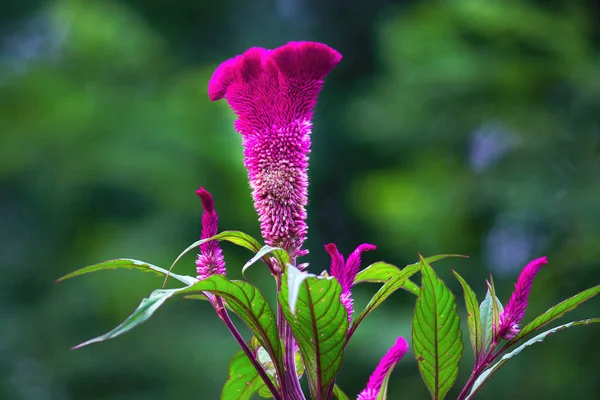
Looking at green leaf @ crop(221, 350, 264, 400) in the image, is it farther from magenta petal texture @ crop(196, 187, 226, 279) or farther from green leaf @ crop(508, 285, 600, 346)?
green leaf @ crop(508, 285, 600, 346)

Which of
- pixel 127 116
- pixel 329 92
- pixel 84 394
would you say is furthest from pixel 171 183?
pixel 329 92

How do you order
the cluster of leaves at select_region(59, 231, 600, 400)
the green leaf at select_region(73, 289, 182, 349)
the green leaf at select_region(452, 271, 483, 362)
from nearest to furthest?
the green leaf at select_region(73, 289, 182, 349) → the cluster of leaves at select_region(59, 231, 600, 400) → the green leaf at select_region(452, 271, 483, 362)

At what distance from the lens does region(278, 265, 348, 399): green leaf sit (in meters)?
0.68

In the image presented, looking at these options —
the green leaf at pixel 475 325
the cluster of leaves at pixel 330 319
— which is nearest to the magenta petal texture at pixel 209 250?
the cluster of leaves at pixel 330 319

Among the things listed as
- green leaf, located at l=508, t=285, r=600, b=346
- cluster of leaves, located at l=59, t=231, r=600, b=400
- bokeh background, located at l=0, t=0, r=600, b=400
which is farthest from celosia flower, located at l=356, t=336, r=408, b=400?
bokeh background, located at l=0, t=0, r=600, b=400

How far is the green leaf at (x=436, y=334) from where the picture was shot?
750mm

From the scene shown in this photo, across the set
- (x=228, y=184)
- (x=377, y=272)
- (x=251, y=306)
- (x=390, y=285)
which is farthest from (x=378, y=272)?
(x=228, y=184)

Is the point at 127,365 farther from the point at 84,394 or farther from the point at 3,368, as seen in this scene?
the point at 3,368

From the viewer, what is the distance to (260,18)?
551cm

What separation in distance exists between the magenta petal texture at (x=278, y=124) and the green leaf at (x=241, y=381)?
186 millimetres

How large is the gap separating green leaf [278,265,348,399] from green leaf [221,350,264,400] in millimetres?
132

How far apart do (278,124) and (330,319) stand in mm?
214

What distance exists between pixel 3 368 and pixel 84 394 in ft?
1.55

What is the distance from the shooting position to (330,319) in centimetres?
71
